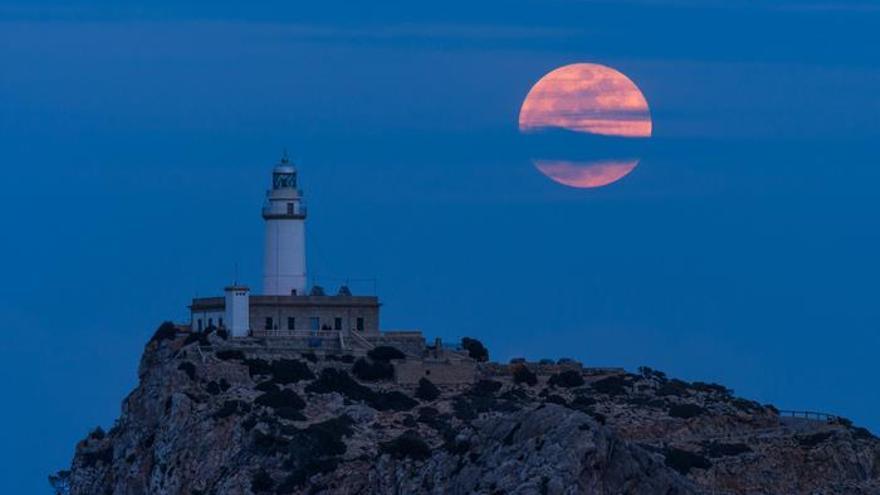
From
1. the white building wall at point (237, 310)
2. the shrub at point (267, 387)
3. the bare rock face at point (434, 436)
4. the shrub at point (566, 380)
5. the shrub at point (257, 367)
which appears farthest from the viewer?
the white building wall at point (237, 310)

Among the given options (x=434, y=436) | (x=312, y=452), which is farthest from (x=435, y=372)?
(x=312, y=452)

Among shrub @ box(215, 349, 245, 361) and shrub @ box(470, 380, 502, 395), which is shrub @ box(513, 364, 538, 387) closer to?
shrub @ box(470, 380, 502, 395)

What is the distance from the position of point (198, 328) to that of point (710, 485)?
2638 cm

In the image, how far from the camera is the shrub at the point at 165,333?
99.0 m

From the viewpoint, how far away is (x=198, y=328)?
101188 millimetres

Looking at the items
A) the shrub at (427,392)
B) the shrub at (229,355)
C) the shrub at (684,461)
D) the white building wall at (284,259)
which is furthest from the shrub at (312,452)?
the white building wall at (284,259)

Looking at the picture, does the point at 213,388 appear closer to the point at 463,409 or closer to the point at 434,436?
the point at 463,409

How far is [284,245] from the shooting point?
339 feet

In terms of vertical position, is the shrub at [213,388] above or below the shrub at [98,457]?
below

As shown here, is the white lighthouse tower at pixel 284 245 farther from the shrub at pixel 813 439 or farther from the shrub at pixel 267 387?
the shrub at pixel 813 439

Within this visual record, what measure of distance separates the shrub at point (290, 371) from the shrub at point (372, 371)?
1.65 metres

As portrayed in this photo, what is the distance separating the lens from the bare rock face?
72.1 m

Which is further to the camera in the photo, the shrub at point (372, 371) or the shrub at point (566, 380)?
the shrub at point (566, 380)

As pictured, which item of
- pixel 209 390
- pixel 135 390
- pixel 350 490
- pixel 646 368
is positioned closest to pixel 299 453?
pixel 350 490
